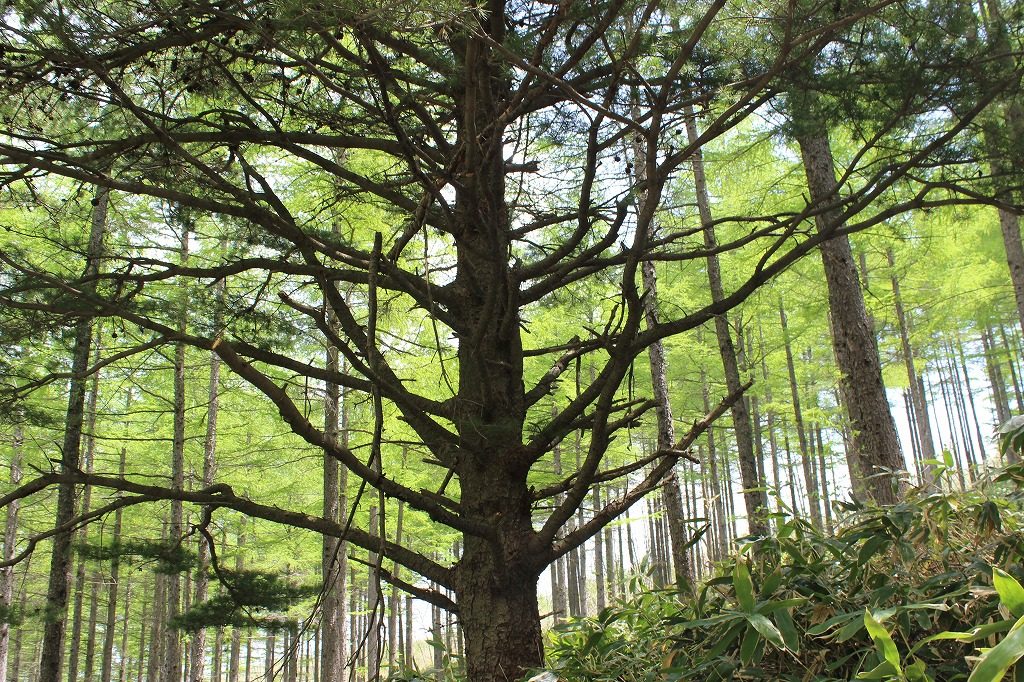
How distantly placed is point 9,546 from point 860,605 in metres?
14.5

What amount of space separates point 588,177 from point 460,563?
1607mm

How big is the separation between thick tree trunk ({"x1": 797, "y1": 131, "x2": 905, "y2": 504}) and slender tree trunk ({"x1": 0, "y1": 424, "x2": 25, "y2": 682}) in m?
9.26

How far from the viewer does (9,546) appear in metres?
12.2

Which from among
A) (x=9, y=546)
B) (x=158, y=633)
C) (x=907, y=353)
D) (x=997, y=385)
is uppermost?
(x=997, y=385)

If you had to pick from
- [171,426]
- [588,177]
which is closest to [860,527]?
[588,177]

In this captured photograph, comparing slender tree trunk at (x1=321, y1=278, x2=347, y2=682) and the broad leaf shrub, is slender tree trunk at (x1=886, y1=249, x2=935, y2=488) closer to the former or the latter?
slender tree trunk at (x1=321, y1=278, x2=347, y2=682)

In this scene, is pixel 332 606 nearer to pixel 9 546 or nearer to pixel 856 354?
pixel 9 546

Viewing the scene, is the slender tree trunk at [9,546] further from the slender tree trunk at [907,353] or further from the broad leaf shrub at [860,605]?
the slender tree trunk at [907,353]

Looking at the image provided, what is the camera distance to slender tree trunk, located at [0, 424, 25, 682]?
10.3 metres

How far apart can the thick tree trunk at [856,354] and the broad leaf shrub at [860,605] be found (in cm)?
427

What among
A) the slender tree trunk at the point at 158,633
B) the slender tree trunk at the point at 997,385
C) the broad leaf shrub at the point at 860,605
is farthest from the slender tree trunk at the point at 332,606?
the slender tree trunk at the point at 997,385

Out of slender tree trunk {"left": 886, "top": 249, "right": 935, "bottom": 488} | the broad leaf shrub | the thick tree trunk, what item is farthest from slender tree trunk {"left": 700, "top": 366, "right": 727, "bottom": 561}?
the broad leaf shrub

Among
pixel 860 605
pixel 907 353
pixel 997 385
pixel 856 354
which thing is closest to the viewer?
pixel 860 605

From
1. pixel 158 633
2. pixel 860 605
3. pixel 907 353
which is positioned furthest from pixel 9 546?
pixel 907 353
